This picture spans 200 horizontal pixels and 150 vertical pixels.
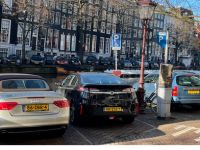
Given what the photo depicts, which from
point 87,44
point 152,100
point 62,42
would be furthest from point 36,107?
point 87,44

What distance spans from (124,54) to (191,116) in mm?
70111

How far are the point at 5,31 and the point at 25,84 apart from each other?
52.0 meters

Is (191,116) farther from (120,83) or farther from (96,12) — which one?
(96,12)

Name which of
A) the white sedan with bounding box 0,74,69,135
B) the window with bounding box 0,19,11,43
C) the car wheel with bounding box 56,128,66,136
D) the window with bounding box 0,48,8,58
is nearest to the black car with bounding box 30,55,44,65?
the window with bounding box 0,48,8,58

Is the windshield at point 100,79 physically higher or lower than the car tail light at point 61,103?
higher

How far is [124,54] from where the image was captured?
83.0 meters

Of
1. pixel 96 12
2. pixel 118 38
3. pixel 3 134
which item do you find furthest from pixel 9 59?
pixel 3 134

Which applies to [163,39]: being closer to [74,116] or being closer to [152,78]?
[152,78]

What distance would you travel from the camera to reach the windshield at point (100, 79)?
10995 mm

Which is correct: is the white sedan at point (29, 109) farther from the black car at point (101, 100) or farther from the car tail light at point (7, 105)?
the black car at point (101, 100)

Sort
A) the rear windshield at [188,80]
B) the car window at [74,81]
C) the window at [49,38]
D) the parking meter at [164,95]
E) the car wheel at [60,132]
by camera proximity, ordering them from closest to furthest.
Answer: the car wheel at [60,132], the car window at [74,81], the parking meter at [164,95], the rear windshield at [188,80], the window at [49,38]

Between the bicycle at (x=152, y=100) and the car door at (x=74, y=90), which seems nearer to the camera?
the car door at (x=74, y=90)

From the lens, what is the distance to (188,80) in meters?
14.0

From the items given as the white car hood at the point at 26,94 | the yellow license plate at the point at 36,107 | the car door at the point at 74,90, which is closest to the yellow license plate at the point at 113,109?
the car door at the point at 74,90
